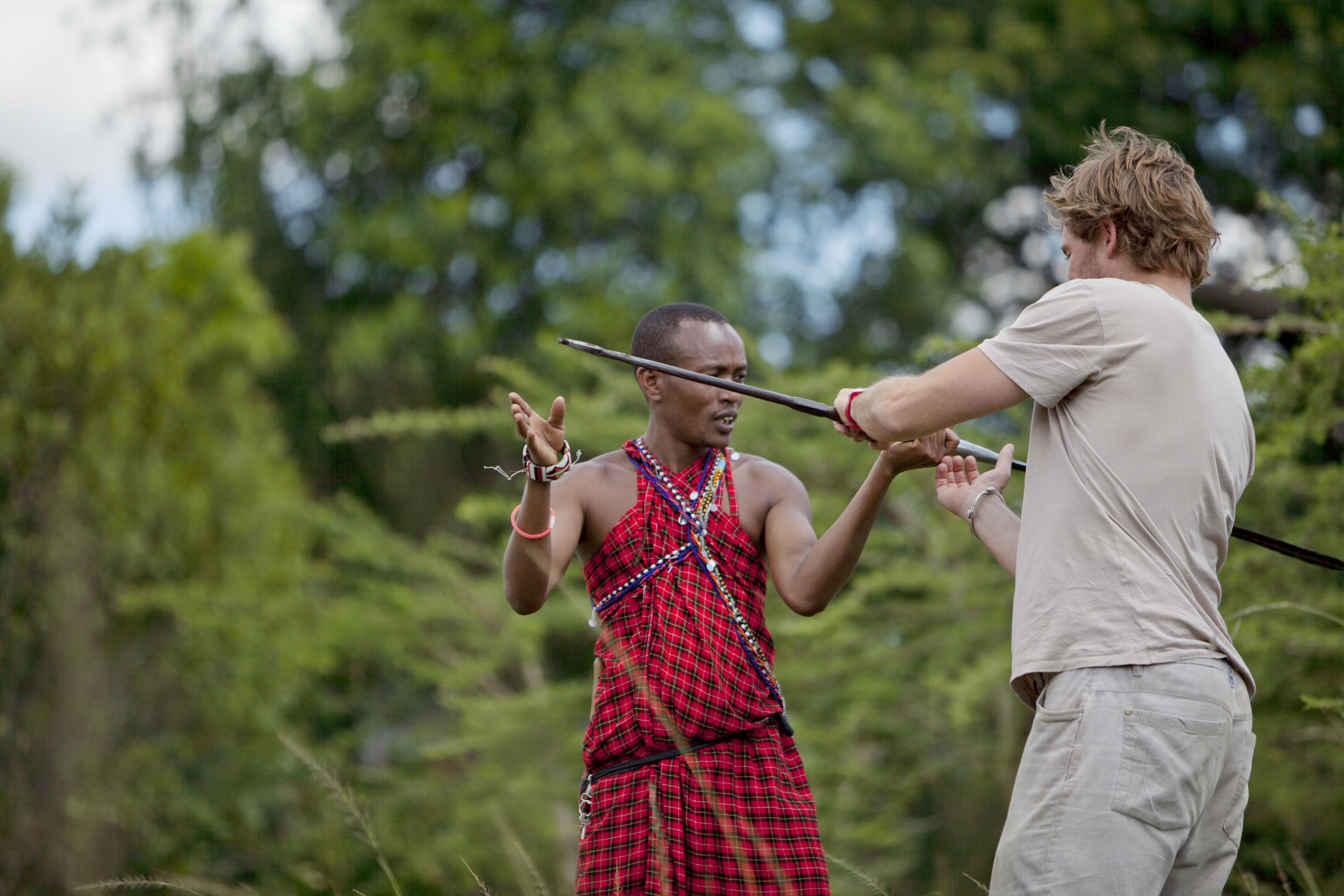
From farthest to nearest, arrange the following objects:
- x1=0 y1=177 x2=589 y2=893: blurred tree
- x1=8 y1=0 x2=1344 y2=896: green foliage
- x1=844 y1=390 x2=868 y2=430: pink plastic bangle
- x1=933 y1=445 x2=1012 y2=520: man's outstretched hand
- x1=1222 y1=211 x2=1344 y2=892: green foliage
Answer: x1=0 y1=177 x2=589 y2=893: blurred tree → x1=8 y1=0 x2=1344 y2=896: green foliage → x1=1222 y1=211 x2=1344 y2=892: green foliage → x1=933 y1=445 x2=1012 y2=520: man's outstretched hand → x1=844 y1=390 x2=868 y2=430: pink plastic bangle

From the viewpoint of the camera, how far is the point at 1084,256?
2326mm

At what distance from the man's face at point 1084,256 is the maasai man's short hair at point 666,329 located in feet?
2.72

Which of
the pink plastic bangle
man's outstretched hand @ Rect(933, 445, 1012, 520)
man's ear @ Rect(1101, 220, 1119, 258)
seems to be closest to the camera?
man's ear @ Rect(1101, 220, 1119, 258)

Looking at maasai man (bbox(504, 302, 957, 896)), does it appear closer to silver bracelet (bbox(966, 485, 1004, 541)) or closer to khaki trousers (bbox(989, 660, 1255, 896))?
silver bracelet (bbox(966, 485, 1004, 541))

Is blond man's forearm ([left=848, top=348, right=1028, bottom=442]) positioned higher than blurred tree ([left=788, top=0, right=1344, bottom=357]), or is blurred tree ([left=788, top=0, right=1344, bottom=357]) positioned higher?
blurred tree ([left=788, top=0, right=1344, bottom=357])

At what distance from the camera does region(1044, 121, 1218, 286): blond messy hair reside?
88.0 inches

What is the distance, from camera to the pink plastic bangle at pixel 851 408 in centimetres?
241

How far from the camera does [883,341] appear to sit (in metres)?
12.9

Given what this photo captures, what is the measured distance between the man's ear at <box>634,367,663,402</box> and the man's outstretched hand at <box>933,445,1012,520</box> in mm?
683

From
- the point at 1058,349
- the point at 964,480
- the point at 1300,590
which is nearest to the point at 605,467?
the point at 964,480

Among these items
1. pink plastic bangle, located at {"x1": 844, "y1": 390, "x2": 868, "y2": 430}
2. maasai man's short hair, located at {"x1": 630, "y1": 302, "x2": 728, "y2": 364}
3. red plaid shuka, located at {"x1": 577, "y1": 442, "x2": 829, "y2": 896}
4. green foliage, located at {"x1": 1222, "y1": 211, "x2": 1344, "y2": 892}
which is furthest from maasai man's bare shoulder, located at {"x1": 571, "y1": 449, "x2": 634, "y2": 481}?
green foliage, located at {"x1": 1222, "y1": 211, "x2": 1344, "y2": 892}

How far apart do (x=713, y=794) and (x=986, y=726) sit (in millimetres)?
5523

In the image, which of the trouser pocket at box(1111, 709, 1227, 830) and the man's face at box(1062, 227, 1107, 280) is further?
the man's face at box(1062, 227, 1107, 280)

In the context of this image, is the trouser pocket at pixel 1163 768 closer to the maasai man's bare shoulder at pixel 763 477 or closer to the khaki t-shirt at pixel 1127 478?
the khaki t-shirt at pixel 1127 478
